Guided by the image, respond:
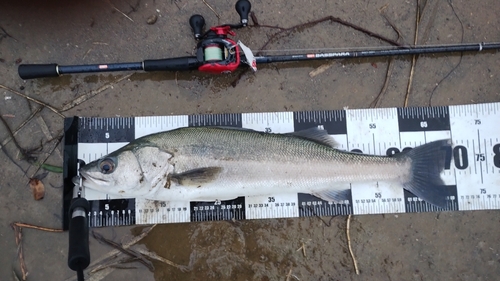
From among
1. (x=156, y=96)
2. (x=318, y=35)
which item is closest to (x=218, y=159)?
(x=156, y=96)

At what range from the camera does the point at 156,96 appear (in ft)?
11.8

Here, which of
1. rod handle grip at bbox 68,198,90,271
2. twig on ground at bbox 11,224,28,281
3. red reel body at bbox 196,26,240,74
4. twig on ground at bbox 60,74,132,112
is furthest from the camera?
twig on ground at bbox 60,74,132,112

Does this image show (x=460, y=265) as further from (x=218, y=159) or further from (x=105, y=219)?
(x=105, y=219)

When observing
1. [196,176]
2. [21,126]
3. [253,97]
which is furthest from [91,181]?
[253,97]

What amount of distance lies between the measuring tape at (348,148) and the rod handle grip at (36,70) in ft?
1.45

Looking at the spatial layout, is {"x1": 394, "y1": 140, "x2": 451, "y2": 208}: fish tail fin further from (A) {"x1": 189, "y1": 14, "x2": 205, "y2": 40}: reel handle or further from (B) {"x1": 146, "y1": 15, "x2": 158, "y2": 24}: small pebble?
(B) {"x1": 146, "y1": 15, "x2": 158, "y2": 24}: small pebble

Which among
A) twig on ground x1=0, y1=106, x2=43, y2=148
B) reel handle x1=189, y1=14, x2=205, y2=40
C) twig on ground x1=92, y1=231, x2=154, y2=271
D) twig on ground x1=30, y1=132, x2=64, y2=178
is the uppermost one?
reel handle x1=189, y1=14, x2=205, y2=40

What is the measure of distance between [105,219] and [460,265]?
10.0 ft

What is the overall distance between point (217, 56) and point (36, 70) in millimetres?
1514

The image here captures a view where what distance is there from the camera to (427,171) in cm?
335

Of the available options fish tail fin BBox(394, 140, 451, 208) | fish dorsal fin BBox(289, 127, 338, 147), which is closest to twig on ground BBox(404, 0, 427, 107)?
fish tail fin BBox(394, 140, 451, 208)

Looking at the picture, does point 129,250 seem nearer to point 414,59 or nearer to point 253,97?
point 253,97

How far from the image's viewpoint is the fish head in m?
3.05

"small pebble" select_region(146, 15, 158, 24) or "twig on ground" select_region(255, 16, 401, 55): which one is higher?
"small pebble" select_region(146, 15, 158, 24)
